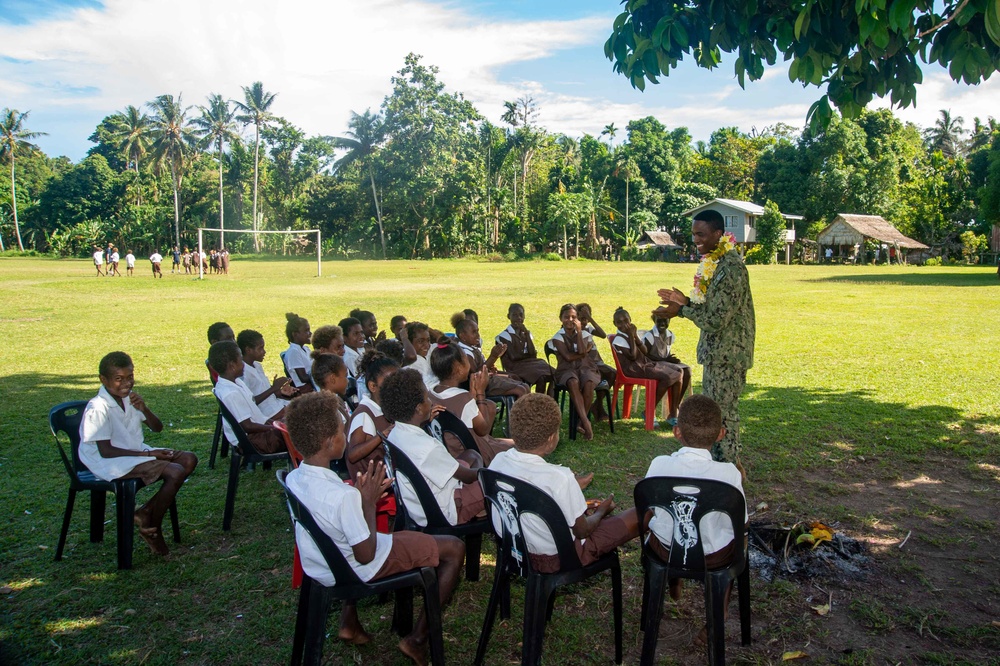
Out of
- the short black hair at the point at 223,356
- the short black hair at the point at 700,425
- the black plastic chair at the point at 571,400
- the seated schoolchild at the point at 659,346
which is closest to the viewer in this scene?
the short black hair at the point at 700,425

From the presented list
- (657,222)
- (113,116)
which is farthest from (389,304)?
(113,116)

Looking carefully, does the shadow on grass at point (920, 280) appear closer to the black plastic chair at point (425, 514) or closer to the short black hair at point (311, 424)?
the black plastic chair at point (425, 514)

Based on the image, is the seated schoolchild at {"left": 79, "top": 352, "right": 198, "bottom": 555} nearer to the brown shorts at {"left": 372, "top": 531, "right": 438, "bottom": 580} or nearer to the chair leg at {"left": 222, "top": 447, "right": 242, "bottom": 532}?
the chair leg at {"left": 222, "top": 447, "right": 242, "bottom": 532}

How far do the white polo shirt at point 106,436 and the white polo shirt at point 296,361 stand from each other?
2.20 meters

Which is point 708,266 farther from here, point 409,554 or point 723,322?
point 409,554

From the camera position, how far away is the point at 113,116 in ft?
255

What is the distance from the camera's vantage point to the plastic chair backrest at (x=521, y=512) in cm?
301

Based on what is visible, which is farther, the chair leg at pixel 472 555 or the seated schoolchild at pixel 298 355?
the seated schoolchild at pixel 298 355

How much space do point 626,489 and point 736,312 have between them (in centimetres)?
166

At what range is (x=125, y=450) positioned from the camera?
4.35m

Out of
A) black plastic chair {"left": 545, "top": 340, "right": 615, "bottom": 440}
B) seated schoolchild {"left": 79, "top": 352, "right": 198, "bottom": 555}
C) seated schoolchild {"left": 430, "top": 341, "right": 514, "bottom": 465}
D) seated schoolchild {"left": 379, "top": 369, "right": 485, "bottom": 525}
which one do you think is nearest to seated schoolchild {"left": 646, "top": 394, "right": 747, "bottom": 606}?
seated schoolchild {"left": 379, "top": 369, "right": 485, "bottom": 525}

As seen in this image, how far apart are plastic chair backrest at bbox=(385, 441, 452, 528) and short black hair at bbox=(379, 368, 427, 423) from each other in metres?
0.16

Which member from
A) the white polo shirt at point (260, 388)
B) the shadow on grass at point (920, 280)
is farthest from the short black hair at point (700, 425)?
the shadow on grass at point (920, 280)

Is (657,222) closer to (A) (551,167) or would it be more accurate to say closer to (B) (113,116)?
(A) (551,167)
